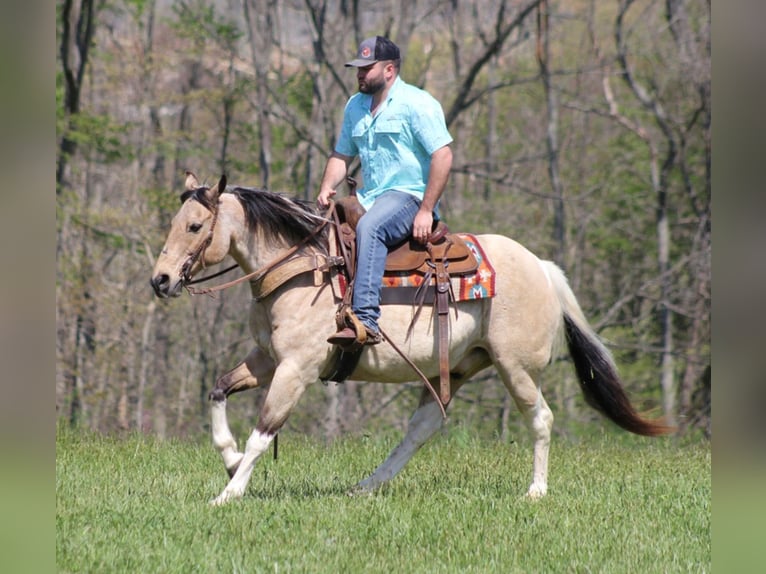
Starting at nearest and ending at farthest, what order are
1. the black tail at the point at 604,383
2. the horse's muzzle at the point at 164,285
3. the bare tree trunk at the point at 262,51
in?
the horse's muzzle at the point at 164,285, the black tail at the point at 604,383, the bare tree trunk at the point at 262,51

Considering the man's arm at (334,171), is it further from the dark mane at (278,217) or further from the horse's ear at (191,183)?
the horse's ear at (191,183)

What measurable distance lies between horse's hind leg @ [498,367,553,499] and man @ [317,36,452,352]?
46.4 inches

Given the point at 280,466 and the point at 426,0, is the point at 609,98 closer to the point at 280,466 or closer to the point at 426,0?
the point at 426,0

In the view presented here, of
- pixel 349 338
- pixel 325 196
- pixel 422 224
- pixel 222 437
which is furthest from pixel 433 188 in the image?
pixel 222 437

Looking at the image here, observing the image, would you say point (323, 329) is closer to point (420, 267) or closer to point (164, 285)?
point (420, 267)

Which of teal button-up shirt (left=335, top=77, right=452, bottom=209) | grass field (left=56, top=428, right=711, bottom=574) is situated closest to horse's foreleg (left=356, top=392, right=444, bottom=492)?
grass field (left=56, top=428, right=711, bottom=574)

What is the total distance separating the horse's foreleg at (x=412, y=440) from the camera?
24.4 ft

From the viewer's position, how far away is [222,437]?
22.2 feet

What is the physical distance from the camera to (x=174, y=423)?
23.3 m

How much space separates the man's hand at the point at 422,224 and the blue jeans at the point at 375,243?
68 mm

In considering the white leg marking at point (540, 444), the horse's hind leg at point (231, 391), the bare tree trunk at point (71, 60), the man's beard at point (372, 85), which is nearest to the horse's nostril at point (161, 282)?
the horse's hind leg at point (231, 391)

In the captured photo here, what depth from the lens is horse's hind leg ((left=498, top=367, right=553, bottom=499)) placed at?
24.1 feet

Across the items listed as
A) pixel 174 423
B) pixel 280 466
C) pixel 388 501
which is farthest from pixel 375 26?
pixel 388 501

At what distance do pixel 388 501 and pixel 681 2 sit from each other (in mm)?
19240
